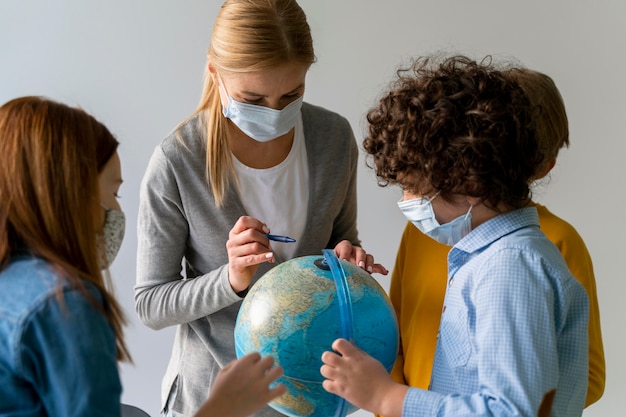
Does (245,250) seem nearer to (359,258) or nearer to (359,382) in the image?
(359,258)

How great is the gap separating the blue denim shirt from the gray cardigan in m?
0.56

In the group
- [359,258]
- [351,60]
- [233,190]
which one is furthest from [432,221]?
[351,60]

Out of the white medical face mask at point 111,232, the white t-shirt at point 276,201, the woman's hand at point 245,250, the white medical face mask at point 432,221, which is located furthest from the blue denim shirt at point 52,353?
the white t-shirt at point 276,201

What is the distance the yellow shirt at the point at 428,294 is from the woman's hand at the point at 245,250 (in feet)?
1.09

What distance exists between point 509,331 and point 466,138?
35 centimetres

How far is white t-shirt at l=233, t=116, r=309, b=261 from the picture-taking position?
6.00 feet

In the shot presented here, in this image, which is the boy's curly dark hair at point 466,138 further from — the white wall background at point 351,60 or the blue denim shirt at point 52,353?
the white wall background at point 351,60

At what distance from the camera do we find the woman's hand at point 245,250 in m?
1.62

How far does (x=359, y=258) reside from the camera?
173 centimetres

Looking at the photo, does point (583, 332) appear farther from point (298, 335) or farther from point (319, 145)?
point (319, 145)

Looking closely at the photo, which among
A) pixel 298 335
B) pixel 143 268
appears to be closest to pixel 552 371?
pixel 298 335

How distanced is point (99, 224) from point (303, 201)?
2.18 feet

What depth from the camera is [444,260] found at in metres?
1.71

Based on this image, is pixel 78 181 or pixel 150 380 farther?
pixel 150 380
